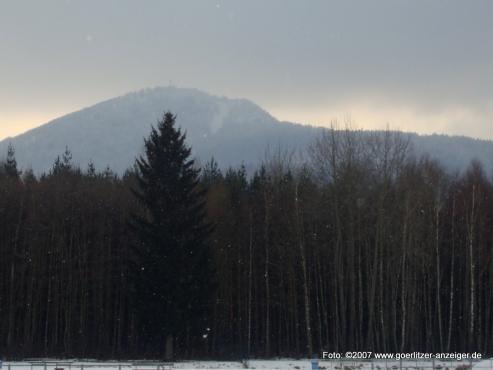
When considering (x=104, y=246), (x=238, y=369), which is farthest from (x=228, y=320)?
(x=238, y=369)

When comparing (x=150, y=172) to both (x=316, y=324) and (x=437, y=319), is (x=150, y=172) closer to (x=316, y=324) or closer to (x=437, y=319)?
(x=316, y=324)

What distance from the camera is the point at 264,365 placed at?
4819cm

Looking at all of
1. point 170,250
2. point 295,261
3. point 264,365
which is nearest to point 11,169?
point 295,261

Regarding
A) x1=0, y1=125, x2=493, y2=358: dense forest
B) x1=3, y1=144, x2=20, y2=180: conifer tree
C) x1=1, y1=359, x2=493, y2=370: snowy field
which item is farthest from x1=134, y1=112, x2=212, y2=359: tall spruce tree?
x1=3, y1=144, x2=20, y2=180: conifer tree

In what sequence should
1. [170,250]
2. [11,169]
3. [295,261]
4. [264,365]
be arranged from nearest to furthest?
[264,365], [170,250], [295,261], [11,169]

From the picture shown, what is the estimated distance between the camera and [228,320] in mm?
64188

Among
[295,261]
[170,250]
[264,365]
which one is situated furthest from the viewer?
[295,261]

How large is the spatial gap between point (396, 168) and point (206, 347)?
20357 mm

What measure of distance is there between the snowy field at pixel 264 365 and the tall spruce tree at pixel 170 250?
347 centimetres

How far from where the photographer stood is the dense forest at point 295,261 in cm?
5841

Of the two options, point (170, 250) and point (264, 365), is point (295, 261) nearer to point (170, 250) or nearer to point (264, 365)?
point (170, 250)

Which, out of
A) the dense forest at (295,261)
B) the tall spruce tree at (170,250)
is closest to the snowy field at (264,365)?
the tall spruce tree at (170,250)

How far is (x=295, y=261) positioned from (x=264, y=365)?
15.1 meters

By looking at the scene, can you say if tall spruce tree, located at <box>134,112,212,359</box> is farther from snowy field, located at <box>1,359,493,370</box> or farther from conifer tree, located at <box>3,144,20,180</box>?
conifer tree, located at <box>3,144,20,180</box>
